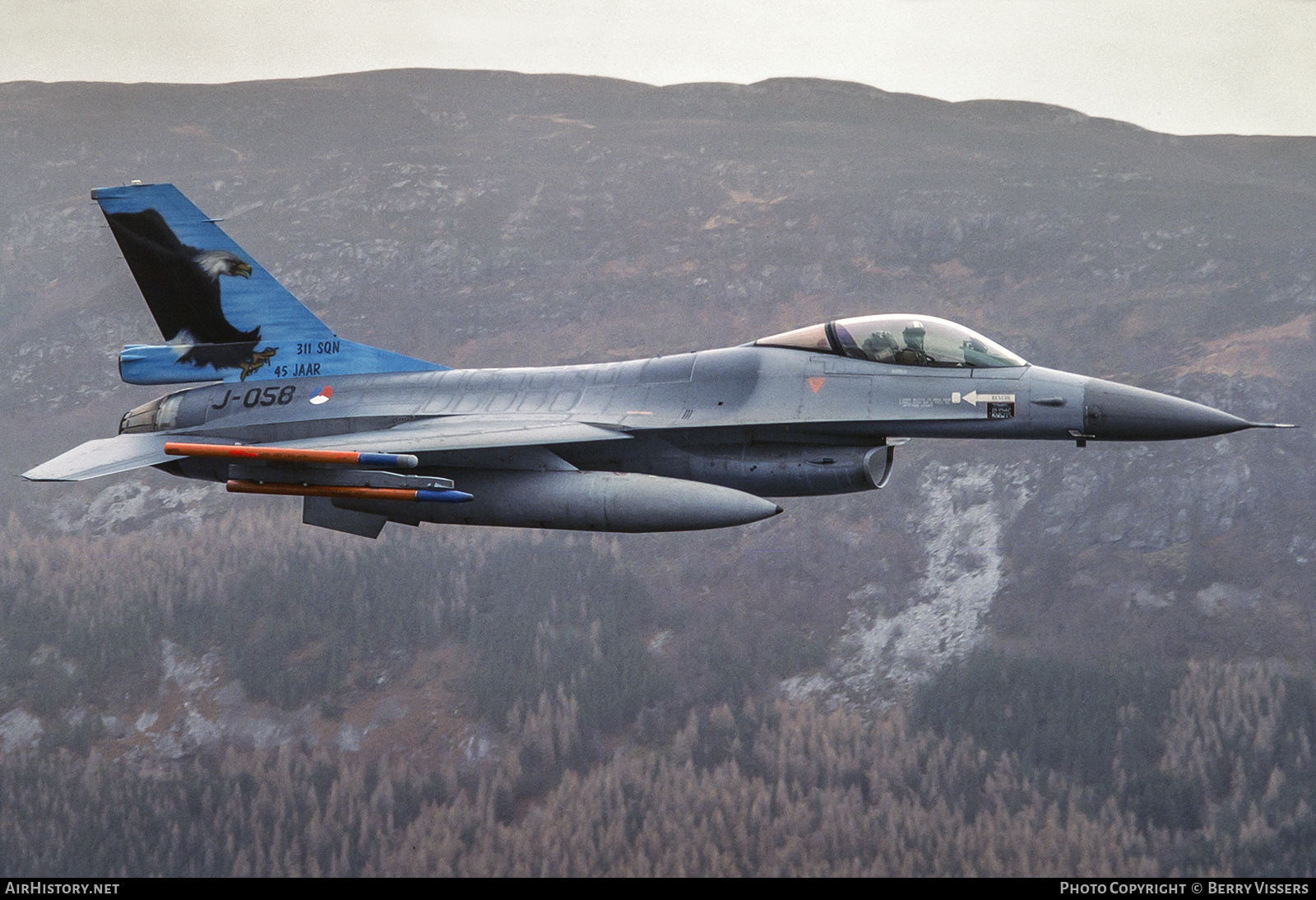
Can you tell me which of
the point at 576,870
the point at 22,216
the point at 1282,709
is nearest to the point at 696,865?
the point at 576,870

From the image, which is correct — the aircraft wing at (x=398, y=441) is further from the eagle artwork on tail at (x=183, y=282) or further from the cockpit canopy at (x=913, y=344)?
the cockpit canopy at (x=913, y=344)

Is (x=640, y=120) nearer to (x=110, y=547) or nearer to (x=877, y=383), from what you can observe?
(x=110, y=547)

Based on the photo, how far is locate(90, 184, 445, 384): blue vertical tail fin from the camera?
20.1m

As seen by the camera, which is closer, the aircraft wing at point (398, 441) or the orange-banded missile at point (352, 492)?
the orange-banded missile at point (352, 492)

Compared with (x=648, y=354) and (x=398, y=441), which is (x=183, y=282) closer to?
(x=398, y=441)

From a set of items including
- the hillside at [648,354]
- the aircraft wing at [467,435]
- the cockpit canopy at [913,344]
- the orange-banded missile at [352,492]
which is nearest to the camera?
the orange-banded missile at [352,492]

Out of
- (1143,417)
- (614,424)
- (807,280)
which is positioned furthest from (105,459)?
(807,280)

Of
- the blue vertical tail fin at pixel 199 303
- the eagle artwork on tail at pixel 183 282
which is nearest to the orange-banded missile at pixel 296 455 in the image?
the blue vertical tail fin at pixel 199 303

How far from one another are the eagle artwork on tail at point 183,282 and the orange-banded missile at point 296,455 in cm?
351

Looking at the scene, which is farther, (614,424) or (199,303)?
(199,303)

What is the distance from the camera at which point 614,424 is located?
1731 cm

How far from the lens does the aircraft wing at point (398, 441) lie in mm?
16906

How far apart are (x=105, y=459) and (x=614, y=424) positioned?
25.3 ft

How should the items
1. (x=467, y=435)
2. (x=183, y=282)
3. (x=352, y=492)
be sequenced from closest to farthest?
(x=352, y=492)
(x=467, y=435)
(x=183, y=282)
